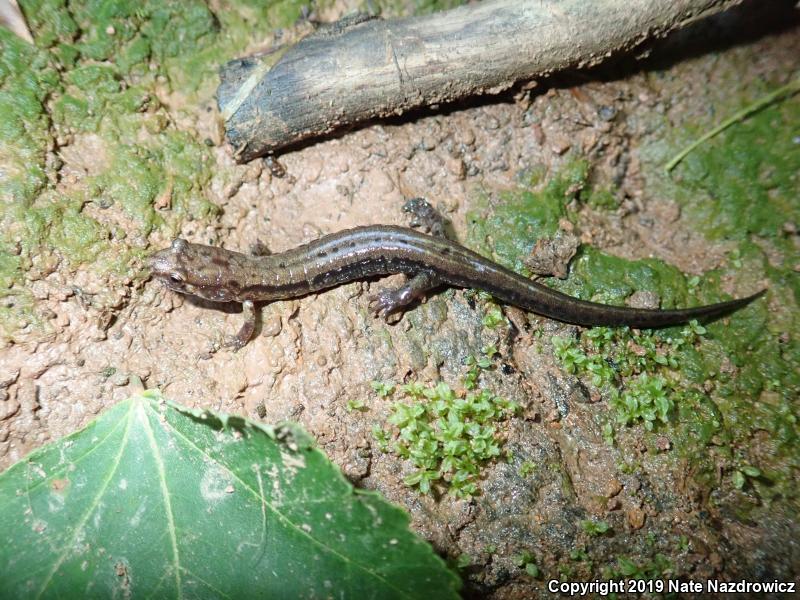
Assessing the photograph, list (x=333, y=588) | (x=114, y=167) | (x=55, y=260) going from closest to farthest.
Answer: (x=333, y=588) < (x=55, y=260) < (x=114, y=167)

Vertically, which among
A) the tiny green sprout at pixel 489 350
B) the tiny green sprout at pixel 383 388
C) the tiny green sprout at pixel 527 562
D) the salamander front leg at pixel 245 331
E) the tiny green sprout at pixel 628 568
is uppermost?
the tiny green sprout at pixel 489 350

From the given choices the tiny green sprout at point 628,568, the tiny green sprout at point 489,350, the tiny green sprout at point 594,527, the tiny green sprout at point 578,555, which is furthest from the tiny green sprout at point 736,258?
the tiny green sprout at point 578,555

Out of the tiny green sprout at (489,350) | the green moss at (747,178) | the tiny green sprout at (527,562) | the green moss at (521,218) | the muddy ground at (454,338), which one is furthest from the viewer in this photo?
the green moss at (747,178)

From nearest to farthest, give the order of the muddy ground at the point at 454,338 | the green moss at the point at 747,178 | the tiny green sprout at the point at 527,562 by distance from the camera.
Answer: the tiny green sprout at the point at 527,562, the muddy ground at the point at 454,338, the green moss at the point at 747,178

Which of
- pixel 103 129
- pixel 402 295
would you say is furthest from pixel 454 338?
pixel 103 129

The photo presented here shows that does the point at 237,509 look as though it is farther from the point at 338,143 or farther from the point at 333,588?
the point at 338,143

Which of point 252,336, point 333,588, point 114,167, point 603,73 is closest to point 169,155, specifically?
point 114,167

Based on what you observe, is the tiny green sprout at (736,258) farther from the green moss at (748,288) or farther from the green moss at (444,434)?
the green moss at (444,434)
